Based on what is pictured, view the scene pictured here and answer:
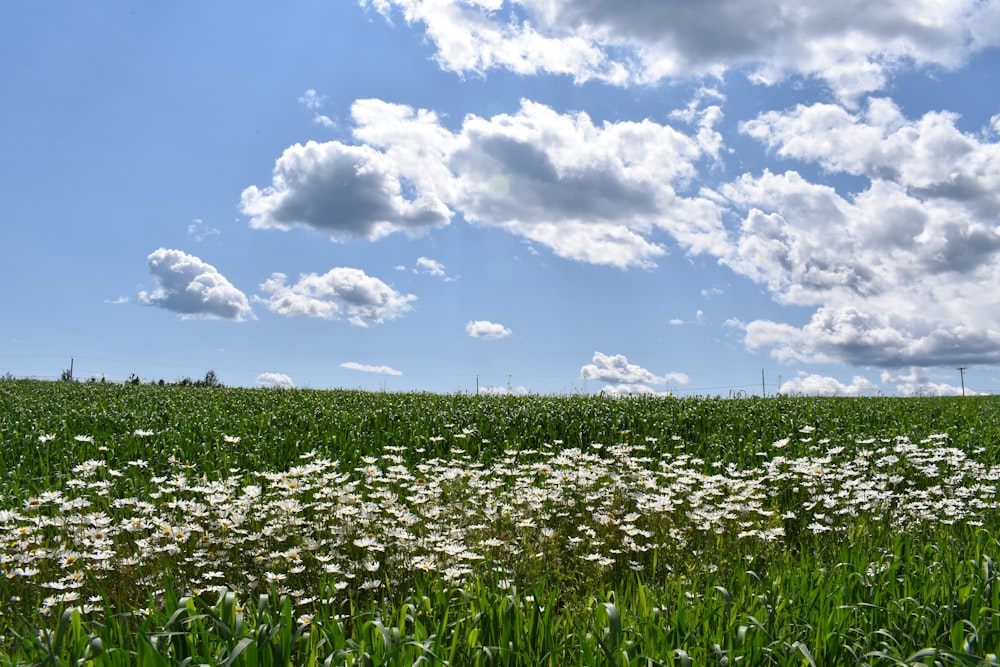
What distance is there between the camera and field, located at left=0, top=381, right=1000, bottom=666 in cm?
381

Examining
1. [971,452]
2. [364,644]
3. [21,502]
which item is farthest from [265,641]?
[971,452]

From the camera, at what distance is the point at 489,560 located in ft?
18.0

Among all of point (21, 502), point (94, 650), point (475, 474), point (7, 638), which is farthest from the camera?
point (21, 502)

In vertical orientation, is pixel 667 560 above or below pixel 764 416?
below

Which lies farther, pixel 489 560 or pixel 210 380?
pixel 210 380

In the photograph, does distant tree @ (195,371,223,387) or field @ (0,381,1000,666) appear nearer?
field @ (0,381,1000,666)

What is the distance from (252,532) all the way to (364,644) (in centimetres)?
317

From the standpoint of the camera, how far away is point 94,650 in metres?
3.35

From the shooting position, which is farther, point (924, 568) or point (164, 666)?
point (924, 568)

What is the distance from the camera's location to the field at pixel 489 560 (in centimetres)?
381

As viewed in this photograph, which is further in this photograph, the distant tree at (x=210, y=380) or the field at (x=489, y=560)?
the distant tree at (x=210, y=380)

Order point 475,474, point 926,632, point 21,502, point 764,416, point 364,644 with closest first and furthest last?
point 364,644, point 926,632, point 475,474, point 21,502, point 764,416

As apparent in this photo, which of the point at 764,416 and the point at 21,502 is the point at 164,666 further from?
the point at 764,416

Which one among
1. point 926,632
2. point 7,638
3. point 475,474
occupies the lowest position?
point 7,638
